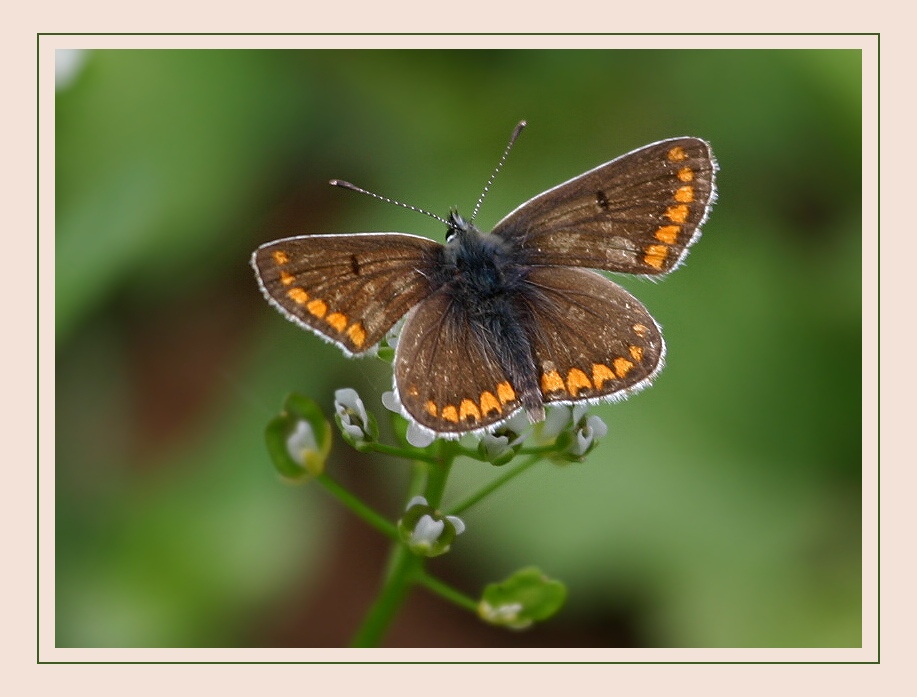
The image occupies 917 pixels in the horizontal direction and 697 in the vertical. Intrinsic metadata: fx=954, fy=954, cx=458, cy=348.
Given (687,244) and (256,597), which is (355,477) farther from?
(687,244)

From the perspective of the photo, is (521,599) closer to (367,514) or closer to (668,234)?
(367,514)

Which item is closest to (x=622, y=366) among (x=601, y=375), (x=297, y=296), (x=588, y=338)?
(x=601, y=375)

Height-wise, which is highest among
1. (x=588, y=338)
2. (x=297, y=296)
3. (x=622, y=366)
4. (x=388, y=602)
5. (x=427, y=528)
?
(x=297, y=296)

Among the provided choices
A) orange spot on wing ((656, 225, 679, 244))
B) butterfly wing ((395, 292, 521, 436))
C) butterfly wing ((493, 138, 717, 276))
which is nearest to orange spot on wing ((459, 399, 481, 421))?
butterfly wing ((395, 292, 521, 436))

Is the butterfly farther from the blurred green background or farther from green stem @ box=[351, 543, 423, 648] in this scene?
the blurred green background

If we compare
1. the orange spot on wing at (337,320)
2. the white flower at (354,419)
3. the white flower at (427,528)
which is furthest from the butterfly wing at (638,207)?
the white flower at (427,528)

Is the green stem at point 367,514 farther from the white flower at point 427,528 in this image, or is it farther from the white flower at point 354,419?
the white flower at point 354,419

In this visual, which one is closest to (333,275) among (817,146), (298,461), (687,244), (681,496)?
(298,461)
